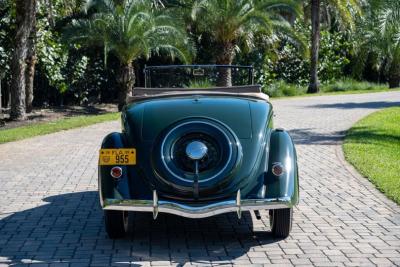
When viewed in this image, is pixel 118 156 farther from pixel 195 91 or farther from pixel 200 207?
pixel 195 91

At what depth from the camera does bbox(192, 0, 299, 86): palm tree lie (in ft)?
82.4

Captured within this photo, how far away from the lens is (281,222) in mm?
6141

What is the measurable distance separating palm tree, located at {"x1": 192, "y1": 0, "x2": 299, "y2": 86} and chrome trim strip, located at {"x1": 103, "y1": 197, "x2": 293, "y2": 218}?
63.2 feet

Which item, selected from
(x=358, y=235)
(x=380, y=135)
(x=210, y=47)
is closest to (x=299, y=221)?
(x=358, y=235)

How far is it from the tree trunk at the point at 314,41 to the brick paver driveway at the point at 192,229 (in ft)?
67.9

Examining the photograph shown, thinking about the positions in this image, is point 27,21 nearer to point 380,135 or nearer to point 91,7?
point 91,7

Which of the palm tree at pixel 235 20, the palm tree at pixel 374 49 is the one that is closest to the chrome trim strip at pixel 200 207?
the palm tree at pixel 235 20

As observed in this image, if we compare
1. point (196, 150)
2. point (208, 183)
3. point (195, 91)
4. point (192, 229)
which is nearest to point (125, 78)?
point (195, 91)

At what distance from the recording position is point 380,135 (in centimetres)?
1409

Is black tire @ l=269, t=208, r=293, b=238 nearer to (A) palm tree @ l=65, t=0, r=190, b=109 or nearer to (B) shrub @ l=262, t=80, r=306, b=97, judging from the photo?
(A) palm tree @ l=65, t=0, r=190, b=109

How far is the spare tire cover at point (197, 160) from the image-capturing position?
5820 millimetres

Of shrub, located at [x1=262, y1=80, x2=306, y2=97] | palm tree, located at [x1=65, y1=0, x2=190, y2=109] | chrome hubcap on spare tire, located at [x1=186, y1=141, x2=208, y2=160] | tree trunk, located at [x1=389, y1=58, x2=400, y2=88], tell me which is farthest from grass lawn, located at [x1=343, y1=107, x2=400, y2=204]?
tree trunk, located at [x1=389, y1=58, x2=400, y2=88]

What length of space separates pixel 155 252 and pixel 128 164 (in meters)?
0.84

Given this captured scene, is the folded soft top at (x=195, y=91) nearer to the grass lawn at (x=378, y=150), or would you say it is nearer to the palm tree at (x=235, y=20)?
the grass lawn at (x=378, y=150)
